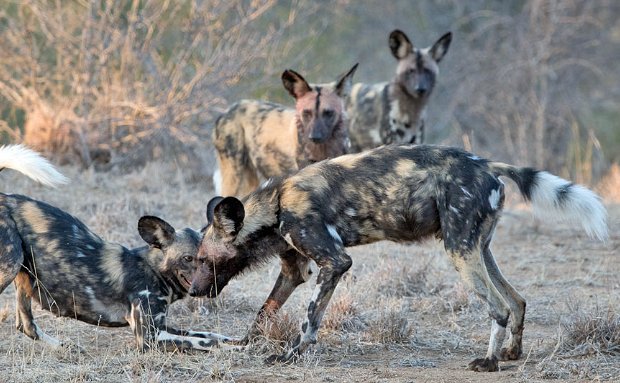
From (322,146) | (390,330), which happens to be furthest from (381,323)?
(322,146)

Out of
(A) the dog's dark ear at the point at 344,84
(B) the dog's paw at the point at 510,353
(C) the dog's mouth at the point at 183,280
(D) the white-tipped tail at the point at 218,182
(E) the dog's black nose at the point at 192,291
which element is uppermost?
(A) the dog's dark ear at the point at 344,84

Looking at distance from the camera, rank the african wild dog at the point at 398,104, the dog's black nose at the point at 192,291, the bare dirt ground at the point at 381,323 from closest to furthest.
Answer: the bare dirt ground at the point at 381,323
the dog's black nose at the point at 192,291
the african wild dog at the point at 398,104

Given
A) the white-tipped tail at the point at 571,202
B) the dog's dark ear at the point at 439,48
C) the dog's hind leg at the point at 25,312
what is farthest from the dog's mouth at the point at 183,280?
the dog's dark ear at the point at 439,48

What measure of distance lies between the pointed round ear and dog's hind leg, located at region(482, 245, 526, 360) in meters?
2.69

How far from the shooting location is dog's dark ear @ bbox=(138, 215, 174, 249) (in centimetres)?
452

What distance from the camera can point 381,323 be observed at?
4613 millimetres

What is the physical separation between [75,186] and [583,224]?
4.48 meters

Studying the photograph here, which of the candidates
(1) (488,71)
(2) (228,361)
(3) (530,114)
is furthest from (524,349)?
(1) (488,71)

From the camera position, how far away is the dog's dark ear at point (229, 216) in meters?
4.35

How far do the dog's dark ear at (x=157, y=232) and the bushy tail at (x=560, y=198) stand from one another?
1.47m

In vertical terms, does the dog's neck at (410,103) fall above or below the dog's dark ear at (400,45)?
below

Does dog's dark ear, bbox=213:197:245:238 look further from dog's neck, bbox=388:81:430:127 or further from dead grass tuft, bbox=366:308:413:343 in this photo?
dog's neck, bbox=388:81:430:127

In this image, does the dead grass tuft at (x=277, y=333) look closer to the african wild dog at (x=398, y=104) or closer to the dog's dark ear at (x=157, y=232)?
the dog's dark ear at (x=157, y=232)

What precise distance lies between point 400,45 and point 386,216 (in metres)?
4.07
